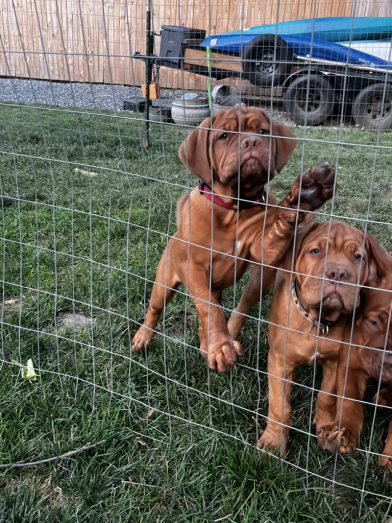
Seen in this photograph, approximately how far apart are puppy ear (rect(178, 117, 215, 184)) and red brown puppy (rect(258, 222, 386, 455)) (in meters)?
0.58

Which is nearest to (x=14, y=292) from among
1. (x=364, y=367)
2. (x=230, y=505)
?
(x=230, y=505)

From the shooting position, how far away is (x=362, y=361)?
200 cm

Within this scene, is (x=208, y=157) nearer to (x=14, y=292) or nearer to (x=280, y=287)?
(x=280, y=287)

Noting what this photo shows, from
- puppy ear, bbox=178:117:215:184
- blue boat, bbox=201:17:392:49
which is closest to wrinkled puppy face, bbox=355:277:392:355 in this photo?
puppy ear, bbox=178:117:215:184

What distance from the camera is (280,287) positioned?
2293 mm

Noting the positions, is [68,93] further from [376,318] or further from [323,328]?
[376,318]

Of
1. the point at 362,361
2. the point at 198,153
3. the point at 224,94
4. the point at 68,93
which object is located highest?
the point at 68,93

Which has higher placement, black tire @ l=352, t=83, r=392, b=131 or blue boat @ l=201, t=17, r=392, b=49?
blue boat @ l=201, t=17, r=392, b=49

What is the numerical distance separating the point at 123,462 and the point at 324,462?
86 cm

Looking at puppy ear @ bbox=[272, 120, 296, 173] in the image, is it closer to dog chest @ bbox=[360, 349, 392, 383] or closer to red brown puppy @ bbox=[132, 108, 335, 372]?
red brown puppy @ bbox=[132, 108, 335, 372]

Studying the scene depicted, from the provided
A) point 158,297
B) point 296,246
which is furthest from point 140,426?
point 296,246

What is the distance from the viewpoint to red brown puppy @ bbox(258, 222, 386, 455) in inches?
74.9

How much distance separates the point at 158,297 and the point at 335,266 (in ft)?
3.87

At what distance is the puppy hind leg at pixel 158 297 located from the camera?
2693mm
